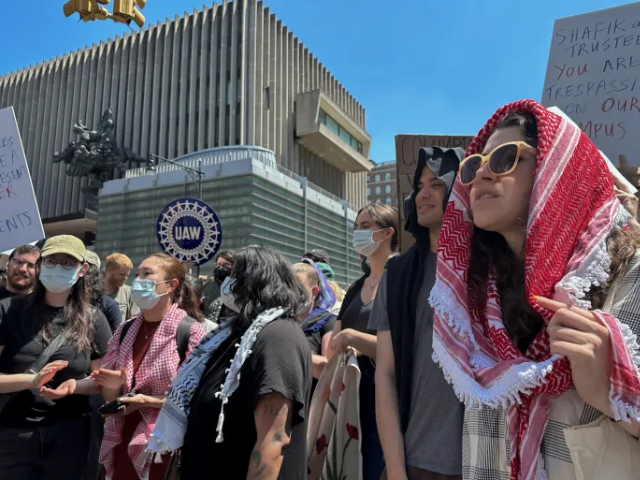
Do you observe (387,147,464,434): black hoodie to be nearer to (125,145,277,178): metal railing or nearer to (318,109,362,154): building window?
(125,145,277,178): metal railing

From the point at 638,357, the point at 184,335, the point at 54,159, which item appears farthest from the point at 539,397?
the point at 54,159

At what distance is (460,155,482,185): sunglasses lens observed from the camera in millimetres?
1547

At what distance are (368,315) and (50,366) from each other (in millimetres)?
1725

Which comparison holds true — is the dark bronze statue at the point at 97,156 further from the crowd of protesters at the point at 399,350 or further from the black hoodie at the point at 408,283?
the black hoodie at the point at 408,283

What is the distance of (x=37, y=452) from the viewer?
2848 mm

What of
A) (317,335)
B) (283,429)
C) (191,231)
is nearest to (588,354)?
(283,429)

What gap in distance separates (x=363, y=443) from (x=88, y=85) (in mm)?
41774

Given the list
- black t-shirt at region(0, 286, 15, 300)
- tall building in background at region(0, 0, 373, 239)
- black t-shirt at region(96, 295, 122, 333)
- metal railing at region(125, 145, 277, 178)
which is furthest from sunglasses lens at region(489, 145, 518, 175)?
tall building in background at region(0, 0, 373, 239)

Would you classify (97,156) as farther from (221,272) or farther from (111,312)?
(111,312)

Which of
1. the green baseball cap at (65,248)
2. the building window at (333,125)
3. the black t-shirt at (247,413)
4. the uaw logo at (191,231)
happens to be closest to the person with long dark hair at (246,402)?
the black t-shirt at (247,413)

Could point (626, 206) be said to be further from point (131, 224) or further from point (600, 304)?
point (131, 224)

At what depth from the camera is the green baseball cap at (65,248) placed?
330 centimetres

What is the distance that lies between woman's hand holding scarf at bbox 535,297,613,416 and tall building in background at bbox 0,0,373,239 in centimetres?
3176

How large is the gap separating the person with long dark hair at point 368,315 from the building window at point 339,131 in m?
34.2
